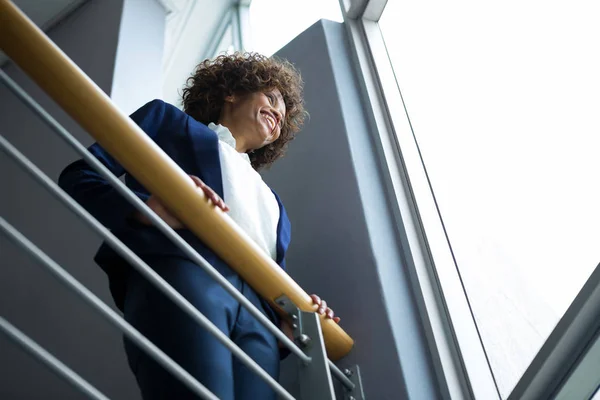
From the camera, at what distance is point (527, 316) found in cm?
110

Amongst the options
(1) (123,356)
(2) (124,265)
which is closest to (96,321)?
(1) (123,356)

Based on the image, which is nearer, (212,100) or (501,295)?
(501,295)

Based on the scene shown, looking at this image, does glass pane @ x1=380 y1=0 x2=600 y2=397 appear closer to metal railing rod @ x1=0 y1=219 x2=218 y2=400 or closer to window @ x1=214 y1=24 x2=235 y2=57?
metal railing rod @ x1=0 y1=219 x2=218 y2=400

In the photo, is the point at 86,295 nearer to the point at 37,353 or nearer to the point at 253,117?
the point at 37,353

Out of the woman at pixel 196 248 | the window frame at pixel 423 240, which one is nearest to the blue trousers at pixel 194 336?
the woman at pixel 196 248

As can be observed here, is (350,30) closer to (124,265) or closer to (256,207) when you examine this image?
(256,207)

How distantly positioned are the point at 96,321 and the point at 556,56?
4.08 feet

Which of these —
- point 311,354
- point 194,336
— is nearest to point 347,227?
point 311,354

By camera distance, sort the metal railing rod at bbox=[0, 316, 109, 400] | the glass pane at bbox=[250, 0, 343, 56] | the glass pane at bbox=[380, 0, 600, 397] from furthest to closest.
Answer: the glass pane at bbox=[250, 0, 343, 56]
the glass pane at bbox=[380, 0, 600, 397]
the metal railing rod at bbox=[0, 316, 109, 400]

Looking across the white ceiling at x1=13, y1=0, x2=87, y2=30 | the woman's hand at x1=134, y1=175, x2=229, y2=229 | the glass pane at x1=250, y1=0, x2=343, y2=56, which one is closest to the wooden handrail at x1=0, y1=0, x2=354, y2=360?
the woman's hand at x1=134, y1=175, x2=229, y2=229

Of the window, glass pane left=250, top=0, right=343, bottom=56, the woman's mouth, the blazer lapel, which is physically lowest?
the blazer lapel

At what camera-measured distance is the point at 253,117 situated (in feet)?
4.16

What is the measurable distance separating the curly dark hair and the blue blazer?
0.87 ft

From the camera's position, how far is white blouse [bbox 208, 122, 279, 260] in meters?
1.03
